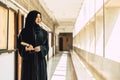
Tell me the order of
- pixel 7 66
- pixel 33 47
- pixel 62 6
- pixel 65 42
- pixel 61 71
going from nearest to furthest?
pixel 33 47, pixel 7 66, pixel 61 71, pixel 62 6, pixel 65 42

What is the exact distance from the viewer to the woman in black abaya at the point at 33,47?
3066mm

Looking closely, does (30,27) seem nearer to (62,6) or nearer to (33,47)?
(33,47)

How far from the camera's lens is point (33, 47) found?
307 centimetres

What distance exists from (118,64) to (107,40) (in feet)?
4.85

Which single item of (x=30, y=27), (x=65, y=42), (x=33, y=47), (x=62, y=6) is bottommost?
(x=33, y=47)

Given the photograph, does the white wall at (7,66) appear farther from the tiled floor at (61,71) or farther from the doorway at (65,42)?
the doorway at (65,42)

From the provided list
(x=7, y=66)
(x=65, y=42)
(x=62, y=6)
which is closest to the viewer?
(x=7, y=66)

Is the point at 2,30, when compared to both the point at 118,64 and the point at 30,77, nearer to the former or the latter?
the point at 30,77

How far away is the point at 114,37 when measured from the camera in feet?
15.4

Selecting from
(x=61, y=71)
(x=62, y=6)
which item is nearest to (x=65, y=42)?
(x=62, y=6)

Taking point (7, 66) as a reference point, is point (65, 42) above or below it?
above

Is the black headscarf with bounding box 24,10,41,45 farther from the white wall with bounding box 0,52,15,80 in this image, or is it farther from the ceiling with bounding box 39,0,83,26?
the ceiling with bounding box 39,0,83,26

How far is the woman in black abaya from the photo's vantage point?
307 cm

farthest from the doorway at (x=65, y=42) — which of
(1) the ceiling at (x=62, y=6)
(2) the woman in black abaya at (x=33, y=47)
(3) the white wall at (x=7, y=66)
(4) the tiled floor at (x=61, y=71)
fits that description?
(2) the woman in black abaya at (x=33, y=47)
